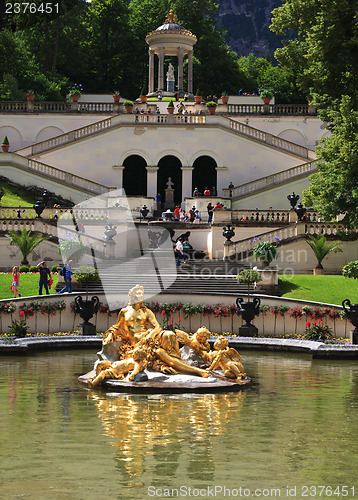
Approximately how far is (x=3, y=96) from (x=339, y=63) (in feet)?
98.3

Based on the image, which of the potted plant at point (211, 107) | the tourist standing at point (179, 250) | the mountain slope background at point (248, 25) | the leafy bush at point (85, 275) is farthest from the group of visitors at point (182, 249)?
the mountain slope background at point (248, 25)

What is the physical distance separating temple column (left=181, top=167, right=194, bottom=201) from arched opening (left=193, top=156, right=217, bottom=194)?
1265 millimetres

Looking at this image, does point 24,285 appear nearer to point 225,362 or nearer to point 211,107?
point 225,362

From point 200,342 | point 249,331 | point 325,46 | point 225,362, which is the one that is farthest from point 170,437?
point 325,46

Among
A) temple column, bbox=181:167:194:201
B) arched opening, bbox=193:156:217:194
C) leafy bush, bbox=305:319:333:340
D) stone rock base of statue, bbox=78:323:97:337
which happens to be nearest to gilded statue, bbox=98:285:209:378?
stone rock base of statue, bbox=78:323:97:337

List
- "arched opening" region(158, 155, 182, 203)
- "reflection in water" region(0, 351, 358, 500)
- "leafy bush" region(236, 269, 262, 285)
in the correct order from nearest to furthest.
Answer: "reflection in water" region(0, 351, 358, 500)
"leafy bush" region(236, 269, 262, 285)
"arched opening" region(158, 155, 182, 203)

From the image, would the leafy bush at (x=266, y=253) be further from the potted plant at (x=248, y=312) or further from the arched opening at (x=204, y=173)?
Result: the arched opening at (x=204, y=173)

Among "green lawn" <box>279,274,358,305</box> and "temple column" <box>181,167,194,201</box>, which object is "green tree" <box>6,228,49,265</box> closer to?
"green lawn" <box>279,274,358,305</box>

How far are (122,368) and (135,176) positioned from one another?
38.7 meters

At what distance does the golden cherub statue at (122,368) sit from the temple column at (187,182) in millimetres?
36182

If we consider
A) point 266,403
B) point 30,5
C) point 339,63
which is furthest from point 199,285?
point 30,5

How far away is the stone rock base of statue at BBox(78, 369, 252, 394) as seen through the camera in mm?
14781

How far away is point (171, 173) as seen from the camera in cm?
5347

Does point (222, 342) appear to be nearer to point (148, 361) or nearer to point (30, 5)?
point (148, 361)
